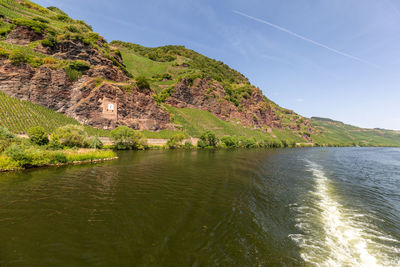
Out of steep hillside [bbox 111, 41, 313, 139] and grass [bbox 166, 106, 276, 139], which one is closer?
grass [bbox 166, 106, 276, 139]

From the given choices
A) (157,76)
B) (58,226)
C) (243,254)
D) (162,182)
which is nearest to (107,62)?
(157,76)

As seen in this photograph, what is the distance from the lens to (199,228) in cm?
1088

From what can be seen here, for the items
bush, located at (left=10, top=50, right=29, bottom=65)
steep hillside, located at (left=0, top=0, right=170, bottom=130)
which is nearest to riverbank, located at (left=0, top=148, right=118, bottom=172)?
steep hillside, located at (left=0, top=0, right=170, bottom=130)

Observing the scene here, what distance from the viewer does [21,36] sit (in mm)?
80812

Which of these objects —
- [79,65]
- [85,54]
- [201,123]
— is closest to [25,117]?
[79,65]

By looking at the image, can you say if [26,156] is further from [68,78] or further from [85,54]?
[85,54]

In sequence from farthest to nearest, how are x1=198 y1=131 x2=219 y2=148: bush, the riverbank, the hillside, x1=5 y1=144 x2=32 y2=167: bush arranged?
x1=198 y1=131 x2=219 y2=148: bush, the hillside, x1=5 y1=144 x2=32 y2=167: bush, the riverbank

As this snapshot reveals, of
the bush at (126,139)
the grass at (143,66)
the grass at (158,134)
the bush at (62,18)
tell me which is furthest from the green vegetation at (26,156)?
the bush at (62,18)

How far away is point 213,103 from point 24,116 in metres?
127

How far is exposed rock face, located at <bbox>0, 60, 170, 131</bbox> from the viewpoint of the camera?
6312cm

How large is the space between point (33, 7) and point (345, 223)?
681 ft

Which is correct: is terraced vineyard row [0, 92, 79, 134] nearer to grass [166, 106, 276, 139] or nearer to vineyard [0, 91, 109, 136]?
vineyard [0, 91, 109, 136]

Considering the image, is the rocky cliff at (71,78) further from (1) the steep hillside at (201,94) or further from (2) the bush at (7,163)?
(2) the bush at (7,163)

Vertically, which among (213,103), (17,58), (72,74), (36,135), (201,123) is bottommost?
(36,135)
